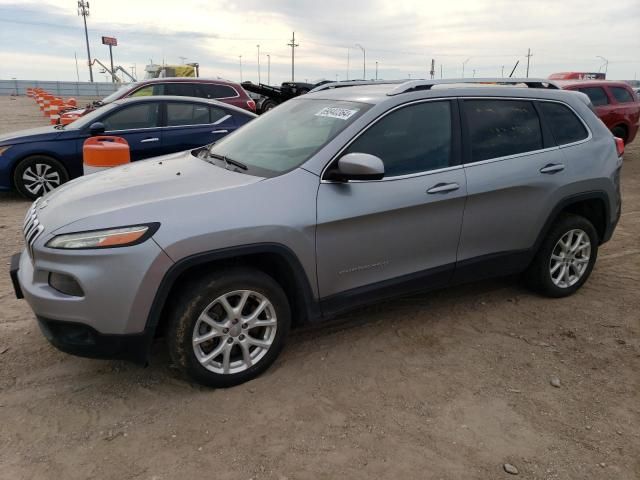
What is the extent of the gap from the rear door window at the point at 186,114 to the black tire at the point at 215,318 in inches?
208

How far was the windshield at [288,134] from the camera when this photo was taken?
→ 3227mm

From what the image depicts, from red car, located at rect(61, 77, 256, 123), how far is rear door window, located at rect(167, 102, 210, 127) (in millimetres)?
2573

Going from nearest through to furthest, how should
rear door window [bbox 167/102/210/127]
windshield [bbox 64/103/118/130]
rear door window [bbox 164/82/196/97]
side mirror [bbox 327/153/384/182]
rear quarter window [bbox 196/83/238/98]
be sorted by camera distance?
side mirror [bbox 327/153/384/182], windshield [bbox 64/103/118/130], rear door window [bbox 167/102/210/127], rear door window [bbox 164/82/196/97], rear quarter window [bbox 196/83/238/98]

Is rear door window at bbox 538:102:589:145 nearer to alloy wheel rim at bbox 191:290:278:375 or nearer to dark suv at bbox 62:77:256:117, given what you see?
alloy wheel rim at bbox 191:290:278:375

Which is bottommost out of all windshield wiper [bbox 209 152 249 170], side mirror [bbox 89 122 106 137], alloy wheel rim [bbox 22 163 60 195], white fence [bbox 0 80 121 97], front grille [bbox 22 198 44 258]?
alloy wheel rim [bbox 22 163 60 195]

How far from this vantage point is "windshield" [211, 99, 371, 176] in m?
3.23

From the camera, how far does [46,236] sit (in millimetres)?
2686

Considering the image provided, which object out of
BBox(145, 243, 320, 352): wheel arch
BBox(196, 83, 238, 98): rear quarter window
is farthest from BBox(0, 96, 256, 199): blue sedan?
BBox(145, 243, 320, 352): wheel arch

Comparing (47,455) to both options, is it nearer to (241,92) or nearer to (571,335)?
(571,335)

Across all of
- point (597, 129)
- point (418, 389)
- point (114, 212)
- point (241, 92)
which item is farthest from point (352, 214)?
point (241, 92)

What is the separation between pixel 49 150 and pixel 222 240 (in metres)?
5.46

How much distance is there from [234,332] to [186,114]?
18.0ft

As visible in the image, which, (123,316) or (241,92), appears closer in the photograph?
(123,316)

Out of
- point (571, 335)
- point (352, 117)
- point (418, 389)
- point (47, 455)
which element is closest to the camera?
point (47, 455)
